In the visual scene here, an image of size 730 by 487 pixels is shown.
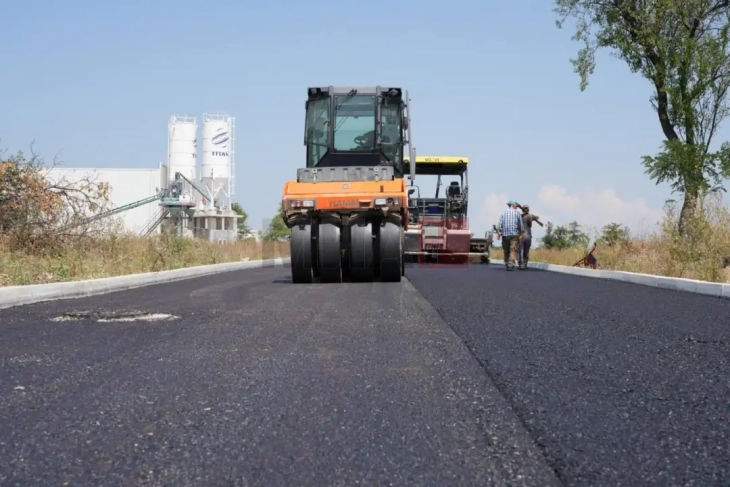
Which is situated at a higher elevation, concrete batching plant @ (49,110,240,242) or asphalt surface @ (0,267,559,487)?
concrete batching plant @ (49,110,240,242)

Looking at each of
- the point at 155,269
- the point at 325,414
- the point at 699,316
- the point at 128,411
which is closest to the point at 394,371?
A: the point at 325,414

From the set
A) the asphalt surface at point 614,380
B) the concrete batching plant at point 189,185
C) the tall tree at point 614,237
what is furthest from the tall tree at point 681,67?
the concrete batching plant at point 189,185

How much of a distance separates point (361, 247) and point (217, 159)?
5224 centimetres

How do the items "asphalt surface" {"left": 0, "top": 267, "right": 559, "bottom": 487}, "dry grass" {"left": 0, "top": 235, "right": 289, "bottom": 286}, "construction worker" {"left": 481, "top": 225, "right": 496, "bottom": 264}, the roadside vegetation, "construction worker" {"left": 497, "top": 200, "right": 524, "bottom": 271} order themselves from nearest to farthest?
1. "asphalt surface" {"left": 0, "top": 267, "right": 559, "bottom": 487}
2. "dry grass" {"left": 0, "top": 235, "right": 289, "bottom": 286}
3. the roadside vegetation
4. "construction worker" {"left": 497, "top": 200, "right": 524, "bottom": 271}
5. "construction worker" {"left": 481, "top": 225, "right": 496, "bottom": 264}

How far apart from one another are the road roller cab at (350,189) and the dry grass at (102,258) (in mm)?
3818

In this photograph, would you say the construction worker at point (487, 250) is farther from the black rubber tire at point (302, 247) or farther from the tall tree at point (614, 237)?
the black rubber tire at point (302, 247)

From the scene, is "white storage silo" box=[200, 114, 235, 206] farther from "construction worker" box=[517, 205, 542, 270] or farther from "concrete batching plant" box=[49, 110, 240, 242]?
"construction worker" box=[517, 205, 542, 270]

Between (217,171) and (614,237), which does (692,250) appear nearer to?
(614,237)

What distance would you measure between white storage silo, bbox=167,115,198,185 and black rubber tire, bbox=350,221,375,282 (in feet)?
165

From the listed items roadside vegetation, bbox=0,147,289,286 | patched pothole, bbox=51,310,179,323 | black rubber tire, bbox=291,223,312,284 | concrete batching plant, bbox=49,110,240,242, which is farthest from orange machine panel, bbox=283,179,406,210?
concrete batching plant, bbox=49,110,240,242

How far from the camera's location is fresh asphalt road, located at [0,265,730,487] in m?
2.94

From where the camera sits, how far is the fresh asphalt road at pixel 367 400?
2944 mm

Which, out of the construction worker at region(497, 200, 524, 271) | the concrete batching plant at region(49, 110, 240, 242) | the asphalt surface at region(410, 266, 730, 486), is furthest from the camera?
the concrete batching plant at region(49, 110, 240, 242)

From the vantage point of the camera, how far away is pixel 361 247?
13945 millimetres
